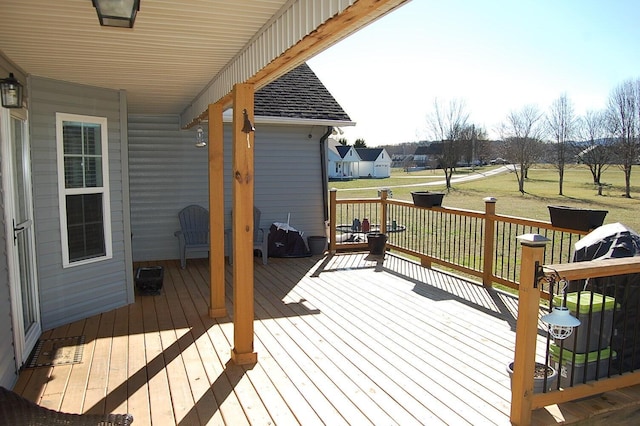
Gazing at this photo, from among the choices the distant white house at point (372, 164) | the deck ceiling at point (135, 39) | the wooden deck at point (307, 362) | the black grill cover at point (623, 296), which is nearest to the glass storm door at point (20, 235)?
the wooden deck at point (307, 362)

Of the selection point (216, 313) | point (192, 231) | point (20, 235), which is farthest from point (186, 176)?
point (20, 235)

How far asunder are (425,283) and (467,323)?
155 cm

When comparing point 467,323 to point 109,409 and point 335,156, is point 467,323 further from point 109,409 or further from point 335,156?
point 335,156

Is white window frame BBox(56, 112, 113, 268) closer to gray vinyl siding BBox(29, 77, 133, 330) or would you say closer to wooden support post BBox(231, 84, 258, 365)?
gray vinyl siding BBox(29, 77, 133, 330)

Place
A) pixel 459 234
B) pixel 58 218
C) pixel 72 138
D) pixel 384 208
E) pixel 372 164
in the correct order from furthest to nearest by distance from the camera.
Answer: pixel 372 164
pixel 384 208
pixel 459 234
pixel 72 138
pixel 58 218

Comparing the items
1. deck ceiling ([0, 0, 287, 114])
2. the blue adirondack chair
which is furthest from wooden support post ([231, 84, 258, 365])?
the blue adirondack chair

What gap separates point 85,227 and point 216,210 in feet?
4.30

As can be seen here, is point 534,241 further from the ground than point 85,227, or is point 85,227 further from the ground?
point 534,241

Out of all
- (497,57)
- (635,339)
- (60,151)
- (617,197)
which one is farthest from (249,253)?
(497,57)

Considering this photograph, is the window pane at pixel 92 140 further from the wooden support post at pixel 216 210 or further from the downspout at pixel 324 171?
the downspout at pixel 324 171

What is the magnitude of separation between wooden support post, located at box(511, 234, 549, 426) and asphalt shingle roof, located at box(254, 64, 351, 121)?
18.5ft

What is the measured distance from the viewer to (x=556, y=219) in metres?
4.77

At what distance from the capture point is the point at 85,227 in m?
4.73

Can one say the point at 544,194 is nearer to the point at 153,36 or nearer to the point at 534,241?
the point at 534,241
